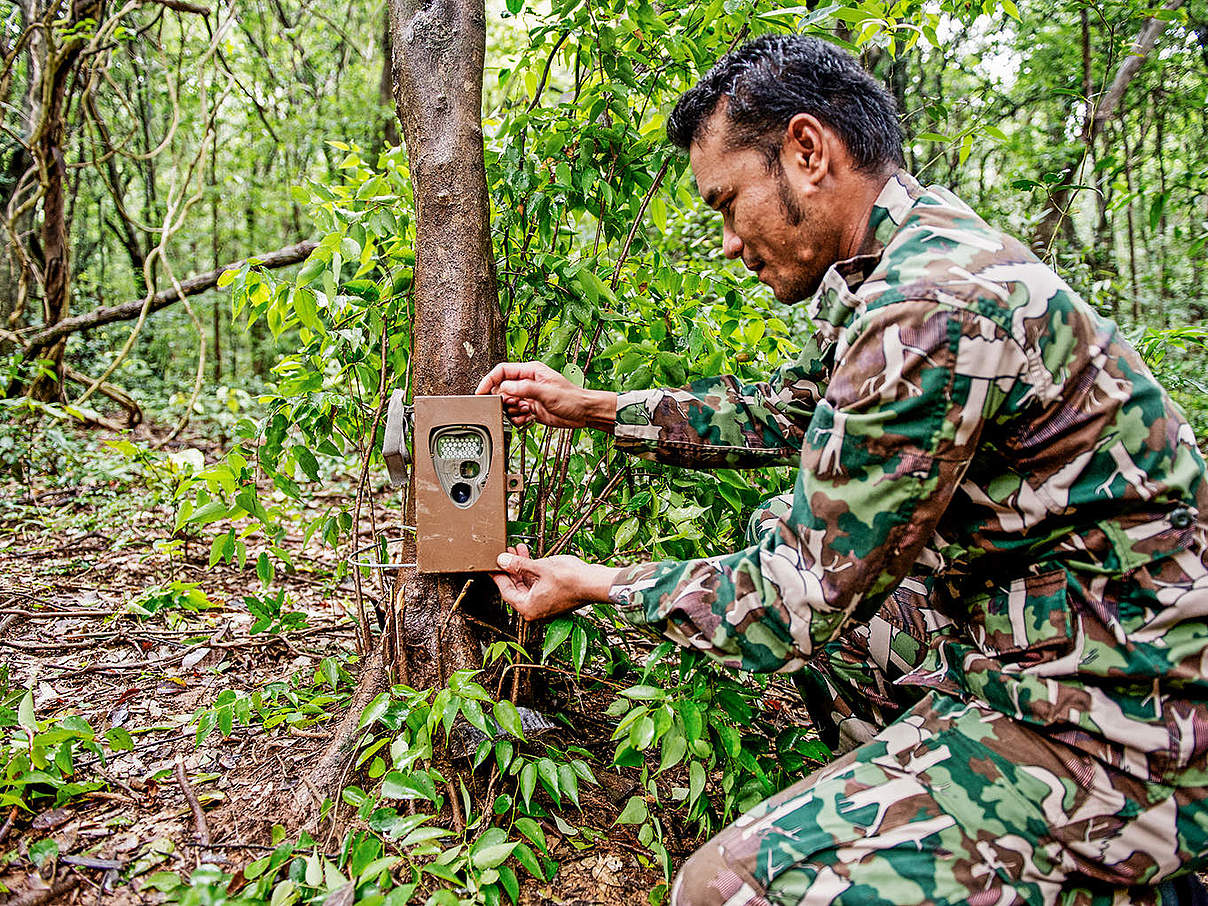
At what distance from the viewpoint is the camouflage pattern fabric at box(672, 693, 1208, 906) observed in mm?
1259

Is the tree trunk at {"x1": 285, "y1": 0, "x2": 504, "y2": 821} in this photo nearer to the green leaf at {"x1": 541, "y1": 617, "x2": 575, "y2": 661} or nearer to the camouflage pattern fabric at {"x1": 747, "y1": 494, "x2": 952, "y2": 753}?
the green leaf at {"x1": 541, "y1": 617, "x2": 575, "y2": 661}

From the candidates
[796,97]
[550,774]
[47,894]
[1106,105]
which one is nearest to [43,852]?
[47,894]

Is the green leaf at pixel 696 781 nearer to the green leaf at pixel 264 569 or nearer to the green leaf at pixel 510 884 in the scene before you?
the green leaf at pixel 510 884

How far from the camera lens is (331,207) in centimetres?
199

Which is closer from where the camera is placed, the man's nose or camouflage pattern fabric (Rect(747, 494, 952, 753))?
the man's nose

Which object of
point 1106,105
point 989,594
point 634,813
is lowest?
point 634,813

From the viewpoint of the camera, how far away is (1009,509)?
1.41m

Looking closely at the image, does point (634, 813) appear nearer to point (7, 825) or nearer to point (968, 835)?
point (968, 835)

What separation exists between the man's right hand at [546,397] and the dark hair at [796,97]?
648mm

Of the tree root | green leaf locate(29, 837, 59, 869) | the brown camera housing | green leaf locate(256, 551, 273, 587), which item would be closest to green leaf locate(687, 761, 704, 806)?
the brown camera housing

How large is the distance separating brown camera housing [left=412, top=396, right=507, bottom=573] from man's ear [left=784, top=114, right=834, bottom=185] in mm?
786

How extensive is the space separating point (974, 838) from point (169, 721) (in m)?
2.01

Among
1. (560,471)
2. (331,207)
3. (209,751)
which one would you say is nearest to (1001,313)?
(560,471)

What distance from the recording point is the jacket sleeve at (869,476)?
1291 millimetres
